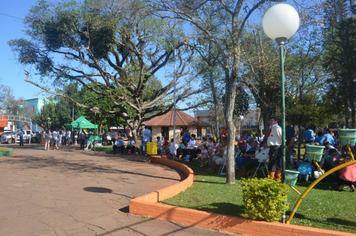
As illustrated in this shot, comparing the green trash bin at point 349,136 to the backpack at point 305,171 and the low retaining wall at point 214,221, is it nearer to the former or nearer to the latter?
the low retaining wall at point 214,221

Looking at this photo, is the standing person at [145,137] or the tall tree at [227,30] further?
the standing person at [145,137]

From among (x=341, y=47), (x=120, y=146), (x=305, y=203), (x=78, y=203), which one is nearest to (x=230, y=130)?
(x=305, y=203)

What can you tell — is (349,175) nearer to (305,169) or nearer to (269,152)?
(305,169)

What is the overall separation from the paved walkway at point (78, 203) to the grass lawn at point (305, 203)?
3.28 ft

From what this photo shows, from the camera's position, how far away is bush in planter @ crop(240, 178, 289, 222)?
4.67 metres

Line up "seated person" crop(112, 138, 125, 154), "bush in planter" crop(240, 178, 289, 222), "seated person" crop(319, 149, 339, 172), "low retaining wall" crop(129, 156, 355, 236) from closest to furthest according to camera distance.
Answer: "low retaining wall" crop(129, 156, 355, 236)
"bush in planter" crop(240, 178, 289, 222)
"seated person" crop(319, 149, 339, 172)
"seated person" crop(112, 138, 125, 154)

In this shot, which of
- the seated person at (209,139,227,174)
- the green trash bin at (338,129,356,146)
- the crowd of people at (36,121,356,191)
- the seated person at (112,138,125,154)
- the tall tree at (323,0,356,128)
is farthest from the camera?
the seated person at (112,138,125,154)

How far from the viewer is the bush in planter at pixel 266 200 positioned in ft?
15.3

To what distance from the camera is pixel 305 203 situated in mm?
6199

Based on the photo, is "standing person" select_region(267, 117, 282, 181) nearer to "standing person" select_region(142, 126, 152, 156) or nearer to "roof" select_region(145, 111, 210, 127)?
"standing person" select_region(142, 126, 152, 156)

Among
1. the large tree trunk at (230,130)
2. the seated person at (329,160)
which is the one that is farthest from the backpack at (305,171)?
the large tree trunk at (230,130)

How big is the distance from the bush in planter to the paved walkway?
792 mm

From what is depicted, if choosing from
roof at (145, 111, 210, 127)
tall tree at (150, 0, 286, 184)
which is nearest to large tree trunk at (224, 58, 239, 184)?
tall tree at (150, 0, 286, 184)

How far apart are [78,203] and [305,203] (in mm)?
5067
